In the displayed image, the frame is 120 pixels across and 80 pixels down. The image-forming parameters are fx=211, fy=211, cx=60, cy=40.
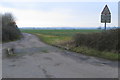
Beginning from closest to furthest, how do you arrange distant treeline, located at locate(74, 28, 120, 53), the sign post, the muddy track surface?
the muddy track surface → distant treeline, located at locate(74, 28, 120, 53) → the sign post

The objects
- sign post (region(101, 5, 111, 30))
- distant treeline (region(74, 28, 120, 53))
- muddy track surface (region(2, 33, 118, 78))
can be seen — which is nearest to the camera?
muddy track surface (region(2, 33, 118, 78))

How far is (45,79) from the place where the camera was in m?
7.44

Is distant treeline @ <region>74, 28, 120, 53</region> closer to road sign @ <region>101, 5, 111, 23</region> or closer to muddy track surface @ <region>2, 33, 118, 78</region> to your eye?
road sign @ <region>101, 5, 111, 23</region>

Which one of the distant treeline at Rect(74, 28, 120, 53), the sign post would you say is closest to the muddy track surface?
the distant treeline at Rect(74, 28, 120, 53)

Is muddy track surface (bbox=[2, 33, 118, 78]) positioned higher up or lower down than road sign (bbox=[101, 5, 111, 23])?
lower down

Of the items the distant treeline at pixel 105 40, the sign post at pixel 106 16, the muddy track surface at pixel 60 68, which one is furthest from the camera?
the sign post at pixel 106 16

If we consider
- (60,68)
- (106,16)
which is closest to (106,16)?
(106,16)

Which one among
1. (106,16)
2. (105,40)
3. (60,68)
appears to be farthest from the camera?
(105,40)

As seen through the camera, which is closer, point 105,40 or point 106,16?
point 106,16

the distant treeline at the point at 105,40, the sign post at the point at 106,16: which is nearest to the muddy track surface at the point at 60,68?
the distant treeline at the point at 105,40

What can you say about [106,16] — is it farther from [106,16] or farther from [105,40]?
[105,40]

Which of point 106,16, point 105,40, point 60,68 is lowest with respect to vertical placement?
point 60,68

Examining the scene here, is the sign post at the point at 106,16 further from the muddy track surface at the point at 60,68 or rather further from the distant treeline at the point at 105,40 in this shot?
the muddy track surface at the point at 60,68

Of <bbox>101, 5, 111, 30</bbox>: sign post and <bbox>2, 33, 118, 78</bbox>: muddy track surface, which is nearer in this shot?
<bbox>2, 33, 118, 78</bbox>: muddy track surface
